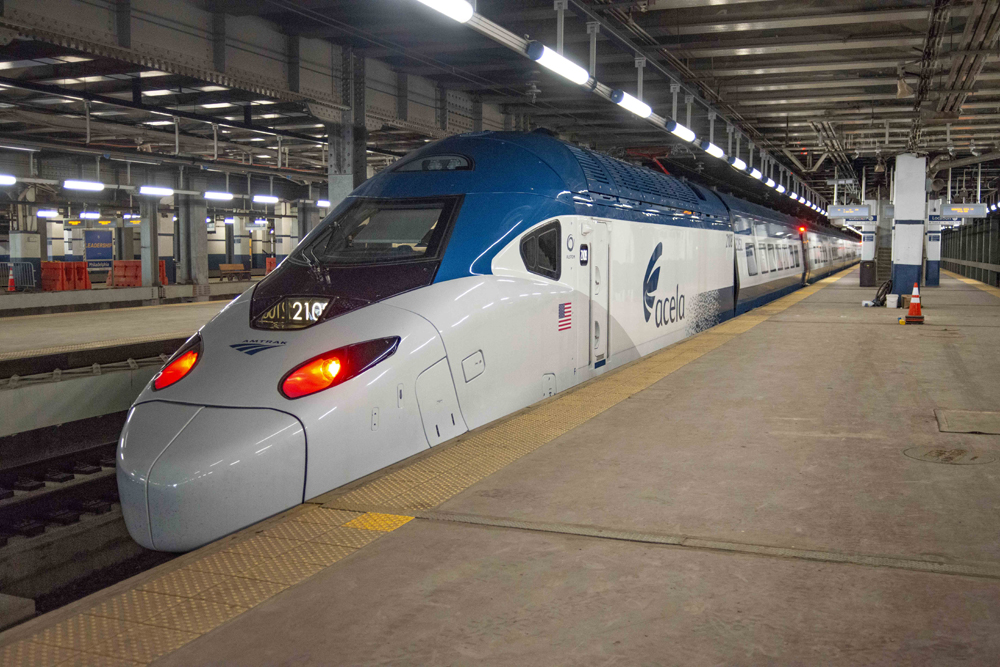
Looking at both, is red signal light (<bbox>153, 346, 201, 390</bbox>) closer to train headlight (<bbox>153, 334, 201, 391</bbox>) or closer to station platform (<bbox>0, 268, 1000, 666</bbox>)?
train headlight (<bbox>153, 334, 201, 391</bbox>)

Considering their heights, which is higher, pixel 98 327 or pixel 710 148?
pixel 710 148

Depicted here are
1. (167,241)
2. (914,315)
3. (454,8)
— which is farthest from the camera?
(167,241)

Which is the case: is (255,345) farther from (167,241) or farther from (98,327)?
(167,241)

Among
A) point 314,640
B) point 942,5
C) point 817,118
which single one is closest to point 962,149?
point 817,118

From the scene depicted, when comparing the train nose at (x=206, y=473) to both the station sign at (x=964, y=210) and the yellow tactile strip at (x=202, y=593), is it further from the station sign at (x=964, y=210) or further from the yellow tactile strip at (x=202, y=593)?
the station sign at (x=964, y=210)

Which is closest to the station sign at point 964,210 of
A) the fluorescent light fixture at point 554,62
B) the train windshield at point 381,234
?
the fluorescent light fixture at point 554,62

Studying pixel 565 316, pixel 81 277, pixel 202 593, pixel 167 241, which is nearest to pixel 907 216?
pixel 565 316

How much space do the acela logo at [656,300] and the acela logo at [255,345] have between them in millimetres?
5395

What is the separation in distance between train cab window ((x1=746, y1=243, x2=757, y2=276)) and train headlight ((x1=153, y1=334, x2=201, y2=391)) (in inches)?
485

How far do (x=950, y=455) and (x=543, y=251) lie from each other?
3.31 metres

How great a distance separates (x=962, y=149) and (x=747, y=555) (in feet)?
78.9

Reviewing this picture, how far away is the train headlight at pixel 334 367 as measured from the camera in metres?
4.59

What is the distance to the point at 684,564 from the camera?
3.52m

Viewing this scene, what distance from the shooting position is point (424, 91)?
44.4 feet
